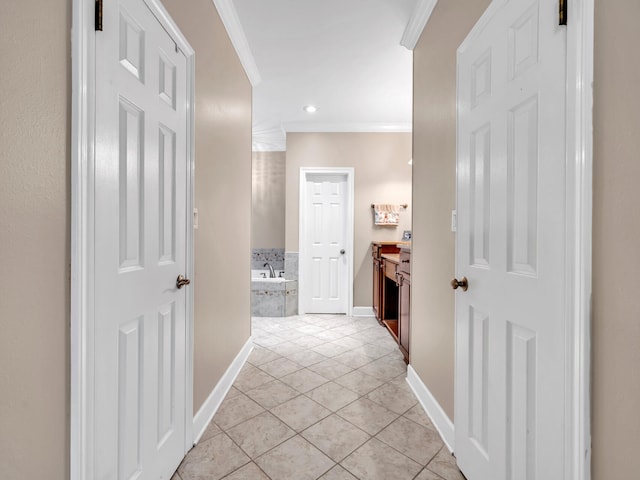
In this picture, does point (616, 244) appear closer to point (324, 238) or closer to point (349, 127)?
point (324, 238)

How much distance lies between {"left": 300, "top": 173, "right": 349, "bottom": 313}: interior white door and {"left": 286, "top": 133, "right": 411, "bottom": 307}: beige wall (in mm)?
197

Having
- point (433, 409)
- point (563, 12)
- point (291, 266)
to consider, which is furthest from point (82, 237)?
point (291, 266)

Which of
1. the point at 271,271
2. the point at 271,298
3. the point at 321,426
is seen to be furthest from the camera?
the point at 271,271

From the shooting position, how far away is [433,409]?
1.91 meters

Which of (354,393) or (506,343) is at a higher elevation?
(506,343)

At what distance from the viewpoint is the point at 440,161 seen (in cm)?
188

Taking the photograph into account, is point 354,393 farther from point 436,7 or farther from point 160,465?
point 436,7

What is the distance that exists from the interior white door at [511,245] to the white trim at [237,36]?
1540mm

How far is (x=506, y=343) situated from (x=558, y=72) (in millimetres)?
872

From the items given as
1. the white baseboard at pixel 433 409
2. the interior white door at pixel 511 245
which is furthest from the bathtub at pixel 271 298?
the interior white door at pixel 511 245

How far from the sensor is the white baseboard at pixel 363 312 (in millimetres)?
4402
